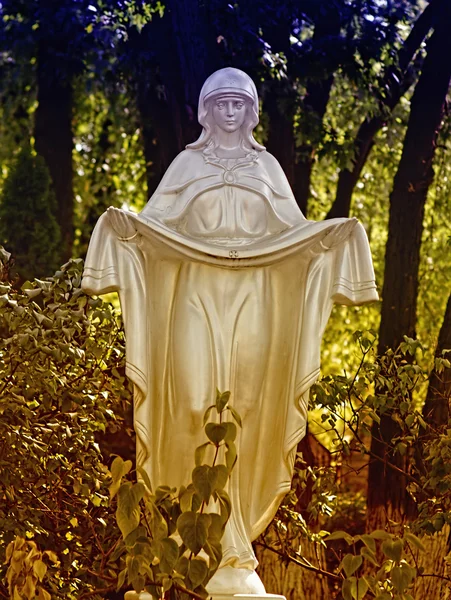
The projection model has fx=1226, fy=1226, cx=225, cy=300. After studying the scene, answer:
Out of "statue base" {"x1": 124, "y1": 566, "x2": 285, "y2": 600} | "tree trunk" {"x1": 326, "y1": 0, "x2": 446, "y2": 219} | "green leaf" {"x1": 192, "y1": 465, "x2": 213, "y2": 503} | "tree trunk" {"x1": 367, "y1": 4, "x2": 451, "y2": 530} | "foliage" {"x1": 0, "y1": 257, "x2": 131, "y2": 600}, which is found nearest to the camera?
"green leaf" {"x1": 192, "y1": 465, "x2": 213, "y2": 503}

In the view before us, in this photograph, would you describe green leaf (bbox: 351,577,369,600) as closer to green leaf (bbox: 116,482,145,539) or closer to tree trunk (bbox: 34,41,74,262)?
green leaf (bbox: 116,482,145,539)

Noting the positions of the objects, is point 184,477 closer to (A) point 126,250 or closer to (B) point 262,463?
(B) point 262,463

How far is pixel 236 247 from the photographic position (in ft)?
19.9

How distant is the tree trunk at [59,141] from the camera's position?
11.8m

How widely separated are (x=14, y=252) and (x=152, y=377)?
537 cm

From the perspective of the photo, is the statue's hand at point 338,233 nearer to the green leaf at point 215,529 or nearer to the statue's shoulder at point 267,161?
the statue's shoulder at point 267,161

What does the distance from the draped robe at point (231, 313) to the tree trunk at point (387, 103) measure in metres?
4.33

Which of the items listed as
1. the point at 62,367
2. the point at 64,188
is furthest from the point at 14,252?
the point at 62,367

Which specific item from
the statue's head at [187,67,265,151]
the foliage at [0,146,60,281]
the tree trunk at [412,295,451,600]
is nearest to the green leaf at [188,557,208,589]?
the statue's head at [187,67,265,151]

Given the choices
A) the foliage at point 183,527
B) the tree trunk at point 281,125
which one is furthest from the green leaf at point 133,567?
the tree trunk at point 281,125

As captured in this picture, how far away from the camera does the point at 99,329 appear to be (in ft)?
24.9

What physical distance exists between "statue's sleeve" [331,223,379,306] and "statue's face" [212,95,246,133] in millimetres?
843

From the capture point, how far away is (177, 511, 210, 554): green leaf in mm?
3646

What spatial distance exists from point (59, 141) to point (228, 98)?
5.90 meters
